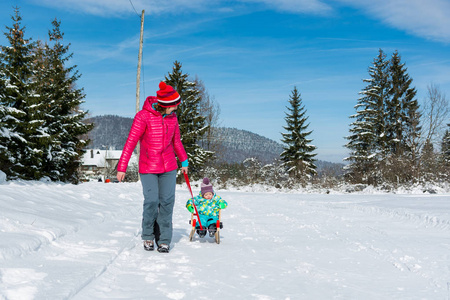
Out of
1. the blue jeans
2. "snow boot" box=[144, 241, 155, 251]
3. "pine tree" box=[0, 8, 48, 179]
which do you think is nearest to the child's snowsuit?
the blue jeans

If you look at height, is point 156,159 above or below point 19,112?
below

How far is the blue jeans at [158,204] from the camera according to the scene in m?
4.96

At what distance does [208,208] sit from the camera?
615 cm

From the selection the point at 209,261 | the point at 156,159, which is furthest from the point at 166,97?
the point at 209,261

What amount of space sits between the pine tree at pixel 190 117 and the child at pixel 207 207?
29.5 meters

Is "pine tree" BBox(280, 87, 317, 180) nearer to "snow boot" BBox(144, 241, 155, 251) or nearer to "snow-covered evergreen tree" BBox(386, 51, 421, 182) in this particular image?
"snow-covered evergreen tree" BBox(386, 51, 421, 182)

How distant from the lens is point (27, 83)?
1888 centimetres

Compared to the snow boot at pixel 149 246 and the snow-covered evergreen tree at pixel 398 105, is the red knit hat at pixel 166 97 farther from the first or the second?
the snow-covered evergreen tree at pixel 398 105

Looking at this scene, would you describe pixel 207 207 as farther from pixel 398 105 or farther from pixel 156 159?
pixel 398 105

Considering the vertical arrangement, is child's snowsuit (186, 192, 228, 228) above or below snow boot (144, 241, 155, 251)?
above

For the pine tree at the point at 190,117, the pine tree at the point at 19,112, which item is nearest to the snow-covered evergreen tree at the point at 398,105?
the pine tree at the point at 190,117

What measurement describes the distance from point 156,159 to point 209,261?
4.93ft

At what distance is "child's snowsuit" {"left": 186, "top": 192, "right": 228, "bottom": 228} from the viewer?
6074mm

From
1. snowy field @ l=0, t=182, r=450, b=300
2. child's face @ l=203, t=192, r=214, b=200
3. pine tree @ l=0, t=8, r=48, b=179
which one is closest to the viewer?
snowy field @ l=0, t=182, r=450, b=300
